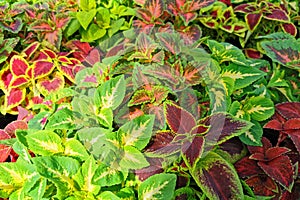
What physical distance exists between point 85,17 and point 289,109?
0.76 metres

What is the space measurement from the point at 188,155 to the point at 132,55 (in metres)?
0.40

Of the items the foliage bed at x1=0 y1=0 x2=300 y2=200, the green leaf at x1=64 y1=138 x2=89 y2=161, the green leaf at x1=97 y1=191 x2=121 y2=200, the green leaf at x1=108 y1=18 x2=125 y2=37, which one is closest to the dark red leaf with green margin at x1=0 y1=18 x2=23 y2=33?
the foliage bed at x1=0 y1=0 x2=300 y2=200

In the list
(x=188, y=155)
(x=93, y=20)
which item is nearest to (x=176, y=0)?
(x=93, y=20)

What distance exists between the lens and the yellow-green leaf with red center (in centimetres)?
142

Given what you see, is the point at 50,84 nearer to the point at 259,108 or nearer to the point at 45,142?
the point at 45,142

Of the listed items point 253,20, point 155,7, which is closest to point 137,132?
point 155,7

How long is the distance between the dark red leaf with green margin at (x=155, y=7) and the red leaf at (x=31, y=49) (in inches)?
16.1

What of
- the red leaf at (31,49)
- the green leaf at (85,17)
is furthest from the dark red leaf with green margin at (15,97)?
the green leaf at (85,17)

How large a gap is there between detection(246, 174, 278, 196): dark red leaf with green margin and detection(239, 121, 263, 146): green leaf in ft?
0.26

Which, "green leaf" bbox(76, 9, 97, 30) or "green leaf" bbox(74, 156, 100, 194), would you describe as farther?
"green leaf" bbox(76, 9, 97, 30)

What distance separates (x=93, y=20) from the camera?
1.65 m

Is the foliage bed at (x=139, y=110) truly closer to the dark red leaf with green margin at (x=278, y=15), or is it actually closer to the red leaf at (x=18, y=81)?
the red leaf at (x=18, y=81)

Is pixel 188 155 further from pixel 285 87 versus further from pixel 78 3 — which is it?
pixel 78 3

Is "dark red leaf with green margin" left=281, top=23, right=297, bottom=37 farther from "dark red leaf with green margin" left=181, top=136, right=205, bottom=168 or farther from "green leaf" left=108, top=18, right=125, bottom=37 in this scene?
"dark red leaf with green margin" left=181, top=136, right=205, bottom=168
